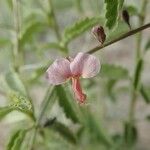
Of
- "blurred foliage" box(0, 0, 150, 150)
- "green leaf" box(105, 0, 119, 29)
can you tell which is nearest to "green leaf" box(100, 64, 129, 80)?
"blurred foliage" box(0, 0, 150, 150)

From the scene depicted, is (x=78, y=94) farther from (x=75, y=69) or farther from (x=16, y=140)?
(x=16, y=140)

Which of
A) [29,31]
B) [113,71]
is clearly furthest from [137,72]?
[29,31]

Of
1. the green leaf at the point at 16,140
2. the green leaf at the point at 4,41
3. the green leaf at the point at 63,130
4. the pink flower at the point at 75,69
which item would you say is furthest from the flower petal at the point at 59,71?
the green leaf at the point at 4,41

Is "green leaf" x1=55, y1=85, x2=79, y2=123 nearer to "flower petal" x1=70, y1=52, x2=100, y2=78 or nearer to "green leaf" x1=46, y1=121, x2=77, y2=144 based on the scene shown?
"green leaf" x1=46, y1=121, x2=77, y2=144

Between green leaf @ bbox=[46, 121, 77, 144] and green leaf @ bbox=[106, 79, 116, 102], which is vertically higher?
green leaf @ bbox=[46, 121, 77, 144]

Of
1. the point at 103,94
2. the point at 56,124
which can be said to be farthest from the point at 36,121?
the point at 103,94

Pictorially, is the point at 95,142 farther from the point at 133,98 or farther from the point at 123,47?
the point at 123,47
